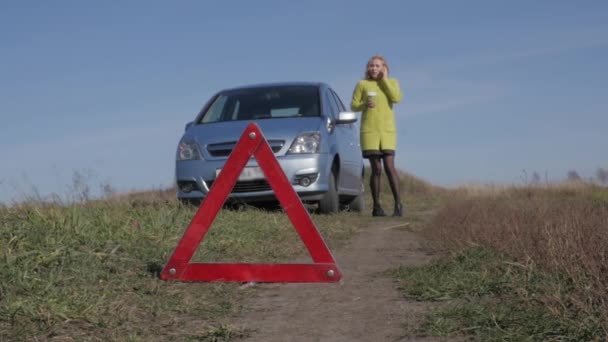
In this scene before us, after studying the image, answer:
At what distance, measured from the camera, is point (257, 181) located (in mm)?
10219

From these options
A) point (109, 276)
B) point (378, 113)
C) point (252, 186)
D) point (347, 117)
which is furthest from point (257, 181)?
point (109, 276)

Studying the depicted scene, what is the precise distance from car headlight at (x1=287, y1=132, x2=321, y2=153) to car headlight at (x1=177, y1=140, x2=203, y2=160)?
3.83 feet

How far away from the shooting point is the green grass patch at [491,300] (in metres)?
3.48

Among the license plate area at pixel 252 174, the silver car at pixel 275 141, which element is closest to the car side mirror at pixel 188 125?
the silver car at pixel 275 141

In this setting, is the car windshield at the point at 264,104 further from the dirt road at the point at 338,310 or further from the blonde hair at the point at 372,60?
the dirt road at the point at 338,310

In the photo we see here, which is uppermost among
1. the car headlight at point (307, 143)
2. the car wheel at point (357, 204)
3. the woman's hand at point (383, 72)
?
the woman's hand at point (383, 72)

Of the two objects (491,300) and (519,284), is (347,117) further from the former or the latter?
(491,300)

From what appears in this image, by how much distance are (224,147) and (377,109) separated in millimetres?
2256

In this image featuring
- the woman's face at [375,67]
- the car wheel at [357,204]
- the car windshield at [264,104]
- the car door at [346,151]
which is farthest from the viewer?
the car wheel at [357,204]

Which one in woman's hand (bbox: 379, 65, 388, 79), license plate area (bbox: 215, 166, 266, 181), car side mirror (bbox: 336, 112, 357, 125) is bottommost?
license plate area (bbox: 215, 166, 266, 181)

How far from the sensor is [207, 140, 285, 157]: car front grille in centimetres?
1024

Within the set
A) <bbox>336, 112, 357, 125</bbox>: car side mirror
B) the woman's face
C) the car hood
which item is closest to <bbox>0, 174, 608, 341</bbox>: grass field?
the car hood

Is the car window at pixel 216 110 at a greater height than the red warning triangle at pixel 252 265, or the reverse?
the red warning triangle at pixel 252 265

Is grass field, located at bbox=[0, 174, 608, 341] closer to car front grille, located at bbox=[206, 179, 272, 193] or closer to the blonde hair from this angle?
car front grille, located at bbox=[206, 179, 272, 193]
